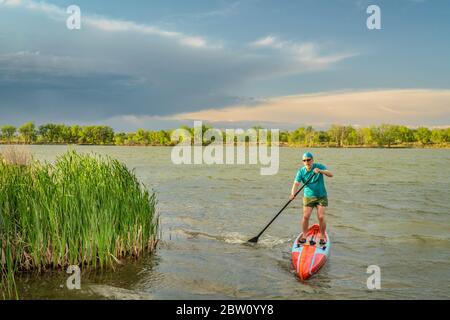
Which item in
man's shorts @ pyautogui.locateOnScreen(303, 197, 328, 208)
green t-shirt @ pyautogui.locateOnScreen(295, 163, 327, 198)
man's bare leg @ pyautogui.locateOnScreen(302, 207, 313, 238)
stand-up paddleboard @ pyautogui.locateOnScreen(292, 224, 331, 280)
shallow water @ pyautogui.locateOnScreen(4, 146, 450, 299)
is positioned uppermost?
green t-shirt @ pyautogui.locateOnScreen(295, 163, 327, 198)

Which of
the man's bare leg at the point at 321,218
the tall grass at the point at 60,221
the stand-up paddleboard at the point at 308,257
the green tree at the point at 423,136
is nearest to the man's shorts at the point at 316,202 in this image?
the man's bare leg at the point at 321,218

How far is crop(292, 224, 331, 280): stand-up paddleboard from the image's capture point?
35.9 feet

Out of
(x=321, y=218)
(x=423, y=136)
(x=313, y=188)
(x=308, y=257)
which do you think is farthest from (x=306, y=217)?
(x=423, y=136)

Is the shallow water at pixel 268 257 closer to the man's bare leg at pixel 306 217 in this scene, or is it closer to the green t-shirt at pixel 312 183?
the man's bare leg at pixel 306 217

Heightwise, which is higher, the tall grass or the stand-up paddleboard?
the tall grass

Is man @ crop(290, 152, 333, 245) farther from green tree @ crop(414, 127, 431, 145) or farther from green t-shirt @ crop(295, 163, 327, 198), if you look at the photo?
green tree @ crop(414, 127, 431, 145)

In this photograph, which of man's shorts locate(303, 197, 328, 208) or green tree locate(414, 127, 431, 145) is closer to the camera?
man's shorts locate(303, 197, 328, 208)

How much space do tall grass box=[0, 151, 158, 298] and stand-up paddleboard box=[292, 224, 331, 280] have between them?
15.3 feet

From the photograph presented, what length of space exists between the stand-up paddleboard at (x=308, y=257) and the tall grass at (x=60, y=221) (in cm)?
466

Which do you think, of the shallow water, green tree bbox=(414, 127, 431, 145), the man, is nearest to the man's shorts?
the man

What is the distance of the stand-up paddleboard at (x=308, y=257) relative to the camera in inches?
431

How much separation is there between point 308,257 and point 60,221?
6452 mm
